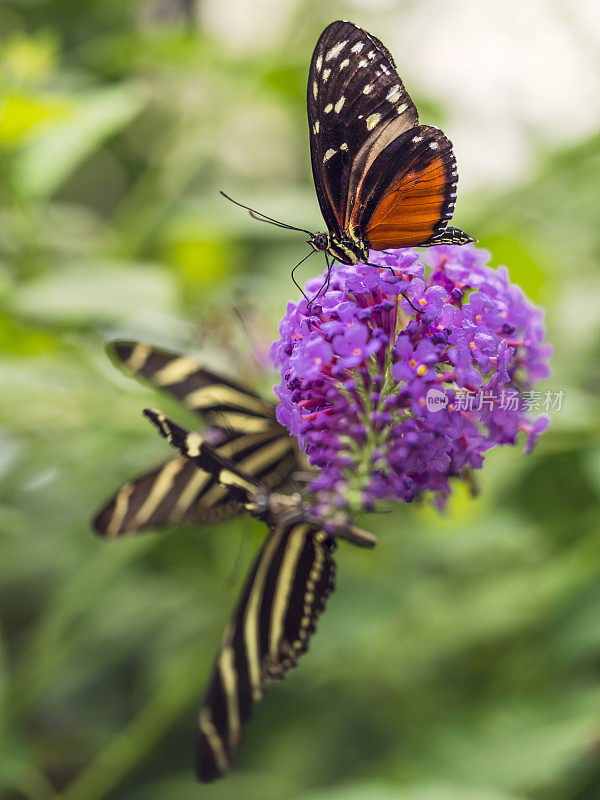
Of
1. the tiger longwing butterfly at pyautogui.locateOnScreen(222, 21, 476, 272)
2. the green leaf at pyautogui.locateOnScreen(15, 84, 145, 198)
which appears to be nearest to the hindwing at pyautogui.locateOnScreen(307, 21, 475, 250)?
the tiger longwing butterfly at pyautogui.locateOnScreen(222, 21, 476, 272)

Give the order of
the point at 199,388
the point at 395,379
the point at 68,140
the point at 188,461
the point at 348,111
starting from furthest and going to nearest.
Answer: the point at 68,140 → the point at 199,388 → the point at 188,461 → the point at 348,111 → the point at 395,379

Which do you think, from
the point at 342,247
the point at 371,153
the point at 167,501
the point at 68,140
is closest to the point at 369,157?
the point at 371,153

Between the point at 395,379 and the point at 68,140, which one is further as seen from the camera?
the point at 68,140

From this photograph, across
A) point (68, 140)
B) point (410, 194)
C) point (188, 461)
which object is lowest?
point (188, 461)

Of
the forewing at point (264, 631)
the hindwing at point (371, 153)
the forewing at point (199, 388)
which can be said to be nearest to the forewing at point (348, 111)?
the hindwing at point (371, 153)

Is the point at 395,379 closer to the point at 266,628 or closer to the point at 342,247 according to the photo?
the point at 342,247

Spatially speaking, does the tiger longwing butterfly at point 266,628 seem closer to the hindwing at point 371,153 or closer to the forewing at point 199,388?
the forewing at point 199,388
